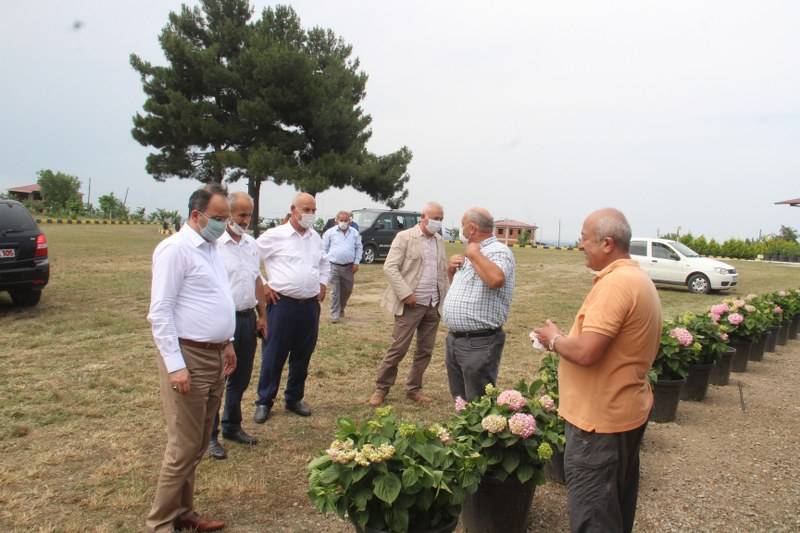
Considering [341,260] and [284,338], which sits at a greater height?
[341,260]

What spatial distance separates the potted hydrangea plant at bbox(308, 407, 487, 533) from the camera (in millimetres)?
2279

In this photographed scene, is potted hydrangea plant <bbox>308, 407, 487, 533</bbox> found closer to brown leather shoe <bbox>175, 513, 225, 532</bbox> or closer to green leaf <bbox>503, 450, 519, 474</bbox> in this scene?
green leaf <bbox>503, 450, 519, 474</bbox>

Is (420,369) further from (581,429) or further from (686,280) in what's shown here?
(686,280)

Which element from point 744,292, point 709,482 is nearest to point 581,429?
point 709,482

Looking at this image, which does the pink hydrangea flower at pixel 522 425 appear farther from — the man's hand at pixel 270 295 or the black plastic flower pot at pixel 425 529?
the man's hand at pixel 270 295

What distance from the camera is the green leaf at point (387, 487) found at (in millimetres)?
2215

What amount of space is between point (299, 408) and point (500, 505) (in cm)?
227

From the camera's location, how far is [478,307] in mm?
3791

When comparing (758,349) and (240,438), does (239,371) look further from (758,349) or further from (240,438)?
(758,349)

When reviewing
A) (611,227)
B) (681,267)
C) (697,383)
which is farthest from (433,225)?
(681,267)

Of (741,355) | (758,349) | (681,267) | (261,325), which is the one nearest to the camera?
(261,325)

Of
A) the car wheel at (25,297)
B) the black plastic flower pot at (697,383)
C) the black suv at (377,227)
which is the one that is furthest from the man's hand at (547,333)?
the black suv at (377,227)

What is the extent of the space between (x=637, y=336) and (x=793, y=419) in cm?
405

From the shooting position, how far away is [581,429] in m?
2.29
